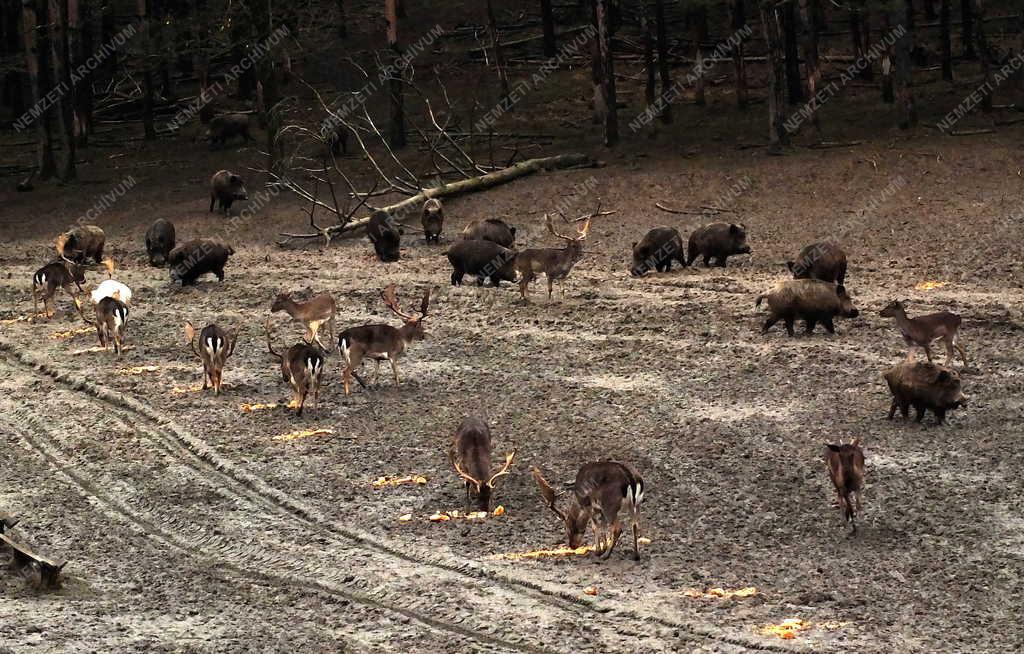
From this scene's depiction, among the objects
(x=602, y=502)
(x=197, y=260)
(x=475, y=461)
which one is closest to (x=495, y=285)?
(x=197, y=260)

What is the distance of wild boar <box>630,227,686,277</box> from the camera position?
24.0m

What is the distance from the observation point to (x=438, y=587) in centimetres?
1190

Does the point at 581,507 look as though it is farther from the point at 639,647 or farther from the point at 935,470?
the point at 935,470

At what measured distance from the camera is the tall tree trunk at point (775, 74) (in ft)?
97.0

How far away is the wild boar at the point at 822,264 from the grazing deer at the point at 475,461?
29.1 feet

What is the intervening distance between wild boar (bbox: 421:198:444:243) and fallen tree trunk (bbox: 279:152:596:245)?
1.13 m

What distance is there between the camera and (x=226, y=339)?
1828 cm

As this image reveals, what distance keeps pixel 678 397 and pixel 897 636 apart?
22.1 feet

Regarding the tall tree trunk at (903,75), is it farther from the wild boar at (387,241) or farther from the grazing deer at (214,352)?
the grazing deer at (214,352)

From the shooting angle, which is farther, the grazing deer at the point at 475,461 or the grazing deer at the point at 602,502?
the grazing deer at the point at 475,461

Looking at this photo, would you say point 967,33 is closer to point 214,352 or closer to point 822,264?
point 822,264

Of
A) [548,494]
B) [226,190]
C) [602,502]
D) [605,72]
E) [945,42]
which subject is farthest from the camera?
[945,42]

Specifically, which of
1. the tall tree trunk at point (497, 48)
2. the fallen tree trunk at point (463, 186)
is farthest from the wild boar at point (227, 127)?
the fallen tree trunk at point (463, 186)

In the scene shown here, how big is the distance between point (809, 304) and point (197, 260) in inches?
421
